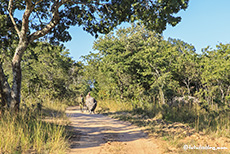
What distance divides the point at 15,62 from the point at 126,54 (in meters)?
11.7

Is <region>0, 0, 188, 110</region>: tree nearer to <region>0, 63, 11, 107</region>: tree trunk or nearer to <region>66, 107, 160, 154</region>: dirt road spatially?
<region>0, 63, 11, 107</region>: tree trunk

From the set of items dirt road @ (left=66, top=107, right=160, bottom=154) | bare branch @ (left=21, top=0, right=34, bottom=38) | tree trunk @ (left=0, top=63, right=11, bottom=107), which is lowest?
dirt road @ (left=66, top=107, right=160, bottom=154)

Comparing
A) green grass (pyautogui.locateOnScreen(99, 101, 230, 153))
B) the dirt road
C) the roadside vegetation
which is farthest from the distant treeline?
the dirt road

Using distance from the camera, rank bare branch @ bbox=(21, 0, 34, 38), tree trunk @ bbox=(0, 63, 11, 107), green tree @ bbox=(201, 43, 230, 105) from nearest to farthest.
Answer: tree trunk @ bbox=(0, 63, 11, 107) < bare branch @ bbox=(21, 0, 34, 38) < green tree @ bbox=(201, 43, 230, 105)

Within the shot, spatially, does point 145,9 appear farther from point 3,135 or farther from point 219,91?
point 219,91

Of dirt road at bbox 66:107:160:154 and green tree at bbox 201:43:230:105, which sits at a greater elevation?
green tree at bbox 201:43:230:105

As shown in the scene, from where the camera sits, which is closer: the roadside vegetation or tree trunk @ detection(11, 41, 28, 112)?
tree trunk @ detection(11, 41, 28, 112)

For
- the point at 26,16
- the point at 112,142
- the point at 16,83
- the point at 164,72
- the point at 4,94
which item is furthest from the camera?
the point at 164,72

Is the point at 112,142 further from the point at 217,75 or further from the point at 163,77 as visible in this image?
the point at 217,75

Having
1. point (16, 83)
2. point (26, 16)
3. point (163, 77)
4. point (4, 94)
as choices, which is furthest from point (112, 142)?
point (163, 77)

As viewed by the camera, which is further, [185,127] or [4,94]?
[185,127]

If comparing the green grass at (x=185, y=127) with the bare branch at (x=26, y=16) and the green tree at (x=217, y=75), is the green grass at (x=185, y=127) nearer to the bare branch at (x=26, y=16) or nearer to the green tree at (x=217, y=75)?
the green tree at (x=217, y=75)

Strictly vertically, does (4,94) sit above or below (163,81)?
below

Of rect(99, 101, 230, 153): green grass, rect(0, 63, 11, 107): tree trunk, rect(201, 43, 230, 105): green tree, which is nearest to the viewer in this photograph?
rect(99, 101, 230, 153): green grass
